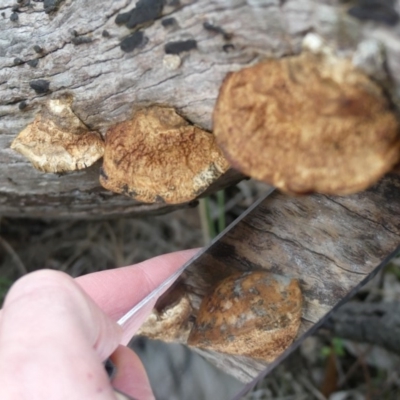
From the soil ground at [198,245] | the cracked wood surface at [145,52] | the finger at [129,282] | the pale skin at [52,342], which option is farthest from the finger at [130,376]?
the soil ground at [198,245]

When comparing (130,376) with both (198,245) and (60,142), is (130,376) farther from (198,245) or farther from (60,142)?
(198,245)

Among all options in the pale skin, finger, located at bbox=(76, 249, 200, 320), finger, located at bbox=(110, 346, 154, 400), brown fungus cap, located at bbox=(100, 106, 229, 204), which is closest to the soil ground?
finger, located at bbox=(76, 249, 200, 320)

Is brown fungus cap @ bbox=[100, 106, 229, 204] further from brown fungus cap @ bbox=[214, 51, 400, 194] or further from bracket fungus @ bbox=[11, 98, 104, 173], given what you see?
brown fungus cap @ bbox=[214, 51, 400, 194]

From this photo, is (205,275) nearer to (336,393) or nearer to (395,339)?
(395,339)

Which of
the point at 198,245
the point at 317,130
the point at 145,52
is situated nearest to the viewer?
the point at 317,130

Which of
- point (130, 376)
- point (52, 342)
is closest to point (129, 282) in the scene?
point (130, 376)

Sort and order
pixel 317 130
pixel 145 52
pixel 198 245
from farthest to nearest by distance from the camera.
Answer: pixel 198 245 < pixel 145 52 < pixel 317 130

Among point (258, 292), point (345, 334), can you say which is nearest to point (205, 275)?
point (258, 292)
